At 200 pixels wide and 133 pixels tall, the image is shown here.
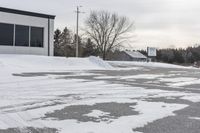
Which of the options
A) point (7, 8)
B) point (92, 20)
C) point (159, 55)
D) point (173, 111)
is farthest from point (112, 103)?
point (159, 55)

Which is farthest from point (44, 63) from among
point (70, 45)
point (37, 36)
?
point (70, 45)

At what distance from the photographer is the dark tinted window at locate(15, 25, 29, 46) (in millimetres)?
34406

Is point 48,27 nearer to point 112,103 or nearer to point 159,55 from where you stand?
point 112,103

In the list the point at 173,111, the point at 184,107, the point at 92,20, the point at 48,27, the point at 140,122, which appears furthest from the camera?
the point at 92,20

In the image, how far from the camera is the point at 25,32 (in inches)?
1385

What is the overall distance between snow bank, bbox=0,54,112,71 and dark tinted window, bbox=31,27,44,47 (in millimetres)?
3447

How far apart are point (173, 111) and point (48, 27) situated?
90.7 feet

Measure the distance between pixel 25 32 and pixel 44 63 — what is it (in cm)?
497

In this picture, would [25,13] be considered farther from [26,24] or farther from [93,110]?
[93,110]

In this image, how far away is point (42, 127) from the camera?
8.54m

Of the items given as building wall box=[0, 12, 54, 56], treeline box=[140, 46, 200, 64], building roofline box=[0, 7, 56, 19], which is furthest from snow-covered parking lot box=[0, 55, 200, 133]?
treeline box=[140, 46, 200, 64]

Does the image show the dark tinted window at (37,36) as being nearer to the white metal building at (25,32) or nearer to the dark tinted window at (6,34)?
the white metal building at (25,32)

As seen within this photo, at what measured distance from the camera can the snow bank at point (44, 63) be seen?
28.3 meters

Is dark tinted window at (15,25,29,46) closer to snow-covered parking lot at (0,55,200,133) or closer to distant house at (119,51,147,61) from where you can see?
snow-covered parking lot at (0,55,200,133)
